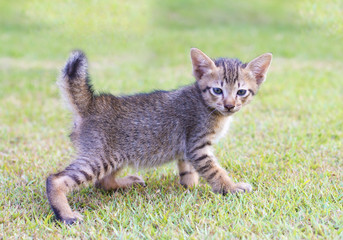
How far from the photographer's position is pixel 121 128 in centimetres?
420

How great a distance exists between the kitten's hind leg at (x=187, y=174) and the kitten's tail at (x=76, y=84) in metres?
1.17

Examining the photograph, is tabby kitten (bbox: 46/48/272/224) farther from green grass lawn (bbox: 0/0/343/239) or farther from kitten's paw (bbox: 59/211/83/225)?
kitten's paw (bbox: 59/211/83/225)

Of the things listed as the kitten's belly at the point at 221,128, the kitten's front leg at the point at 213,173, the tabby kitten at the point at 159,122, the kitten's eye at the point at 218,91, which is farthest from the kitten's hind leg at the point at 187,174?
the kitten's eye at the point at 218,91

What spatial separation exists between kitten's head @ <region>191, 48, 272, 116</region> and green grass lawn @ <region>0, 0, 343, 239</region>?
82 centimetres

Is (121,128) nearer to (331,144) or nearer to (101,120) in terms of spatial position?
(101,120)

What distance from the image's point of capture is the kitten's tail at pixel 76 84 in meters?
4.17

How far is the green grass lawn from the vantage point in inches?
136

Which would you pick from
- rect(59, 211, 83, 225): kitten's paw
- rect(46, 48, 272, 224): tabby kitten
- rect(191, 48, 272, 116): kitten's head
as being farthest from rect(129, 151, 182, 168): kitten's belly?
rect(59, 211, 83, 225): kitten's paw

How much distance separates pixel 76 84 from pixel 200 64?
129cm

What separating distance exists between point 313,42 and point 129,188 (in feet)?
34.5

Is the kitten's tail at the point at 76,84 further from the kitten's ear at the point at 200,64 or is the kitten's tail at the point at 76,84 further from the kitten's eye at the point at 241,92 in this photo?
the kitten's eye at the point at 241,92

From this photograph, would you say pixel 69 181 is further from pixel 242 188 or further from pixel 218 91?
pixel 218 91

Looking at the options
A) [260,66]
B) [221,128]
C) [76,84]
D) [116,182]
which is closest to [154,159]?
[116,182]

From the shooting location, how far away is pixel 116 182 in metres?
4.44
